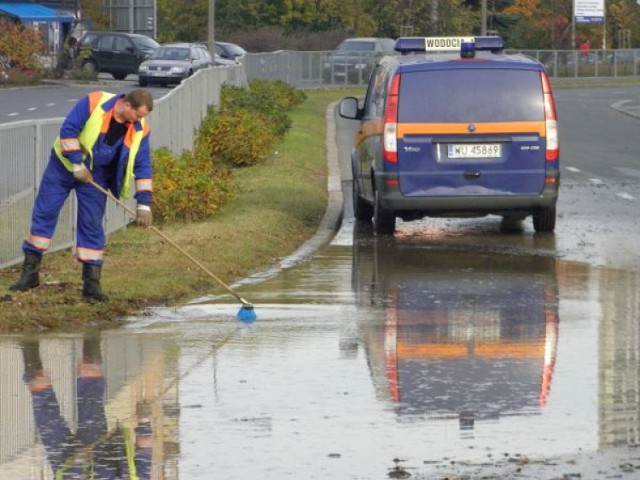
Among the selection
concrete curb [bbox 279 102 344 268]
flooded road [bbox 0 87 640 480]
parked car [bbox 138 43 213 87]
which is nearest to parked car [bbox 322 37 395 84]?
parked car [bbox 138 43 213 87]

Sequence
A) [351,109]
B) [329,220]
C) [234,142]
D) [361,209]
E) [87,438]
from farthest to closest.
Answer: [234,142] → [351,109] → [361,209] → [329,220] → [87,438]

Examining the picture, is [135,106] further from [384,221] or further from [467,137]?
[384,221]

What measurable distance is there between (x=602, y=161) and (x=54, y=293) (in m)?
16.0

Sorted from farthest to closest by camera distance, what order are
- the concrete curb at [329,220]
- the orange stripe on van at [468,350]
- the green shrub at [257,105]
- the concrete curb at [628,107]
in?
the concrete curb at [628,107] < the green shrub at [257,105] < the concrete curb at [329,220] < the orange stripe on van at [468,350]

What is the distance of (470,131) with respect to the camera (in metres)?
15.1

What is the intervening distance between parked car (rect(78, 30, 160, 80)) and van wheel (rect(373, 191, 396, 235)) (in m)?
43.6

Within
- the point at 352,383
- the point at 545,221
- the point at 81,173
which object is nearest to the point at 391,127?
the point at 545,221

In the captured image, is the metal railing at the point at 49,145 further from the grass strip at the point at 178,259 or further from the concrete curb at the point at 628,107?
the concrete curb at the point at 628,107

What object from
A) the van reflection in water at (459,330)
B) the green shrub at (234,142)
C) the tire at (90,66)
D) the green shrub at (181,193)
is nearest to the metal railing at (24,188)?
the green shrub at (181,193)

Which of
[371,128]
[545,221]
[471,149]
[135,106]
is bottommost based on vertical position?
[545,221]

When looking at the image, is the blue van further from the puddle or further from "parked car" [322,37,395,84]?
"parked car" [322,37,395,84]

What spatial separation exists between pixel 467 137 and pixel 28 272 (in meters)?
5.00

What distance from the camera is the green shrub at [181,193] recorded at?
54.1ft

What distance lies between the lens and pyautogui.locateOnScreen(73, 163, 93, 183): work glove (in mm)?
10969
